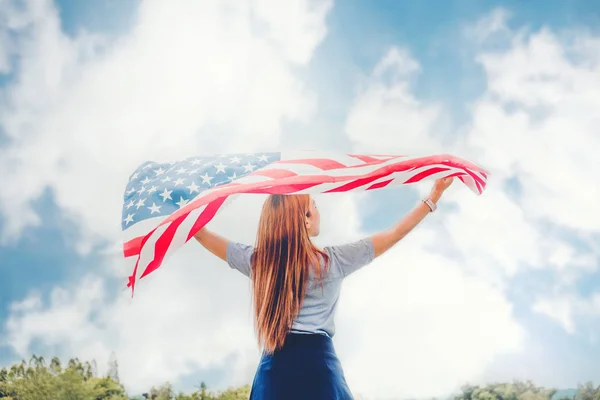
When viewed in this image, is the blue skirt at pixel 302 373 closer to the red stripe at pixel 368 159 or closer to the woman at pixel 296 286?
the woman at pixel 296 286

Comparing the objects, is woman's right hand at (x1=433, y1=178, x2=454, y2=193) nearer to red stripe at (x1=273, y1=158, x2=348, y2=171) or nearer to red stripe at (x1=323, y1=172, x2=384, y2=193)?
red stripe at (x1=323, y1=172, x2=384, y2=193)

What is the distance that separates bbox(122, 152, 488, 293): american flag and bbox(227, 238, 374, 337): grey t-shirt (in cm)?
38

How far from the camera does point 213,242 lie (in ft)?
12.6

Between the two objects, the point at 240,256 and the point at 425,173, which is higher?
the point at 425,173

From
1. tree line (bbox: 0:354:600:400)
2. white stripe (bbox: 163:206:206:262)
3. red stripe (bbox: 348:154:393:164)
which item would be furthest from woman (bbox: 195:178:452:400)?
tree line (bbox: 0:354:600:400)

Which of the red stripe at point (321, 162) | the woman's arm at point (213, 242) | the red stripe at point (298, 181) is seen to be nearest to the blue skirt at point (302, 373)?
the woman's arm at point (213, 242)

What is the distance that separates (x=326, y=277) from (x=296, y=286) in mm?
186

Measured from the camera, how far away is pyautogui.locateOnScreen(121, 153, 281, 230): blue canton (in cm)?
418

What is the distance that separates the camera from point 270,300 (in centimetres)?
342

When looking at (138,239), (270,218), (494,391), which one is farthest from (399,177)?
(494,391)

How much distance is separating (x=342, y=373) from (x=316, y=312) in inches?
13.3

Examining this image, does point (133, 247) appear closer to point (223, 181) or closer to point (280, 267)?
point (223, 181)

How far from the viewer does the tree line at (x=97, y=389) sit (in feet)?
124

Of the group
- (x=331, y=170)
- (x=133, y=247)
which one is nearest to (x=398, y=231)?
(x=331, y=170)
